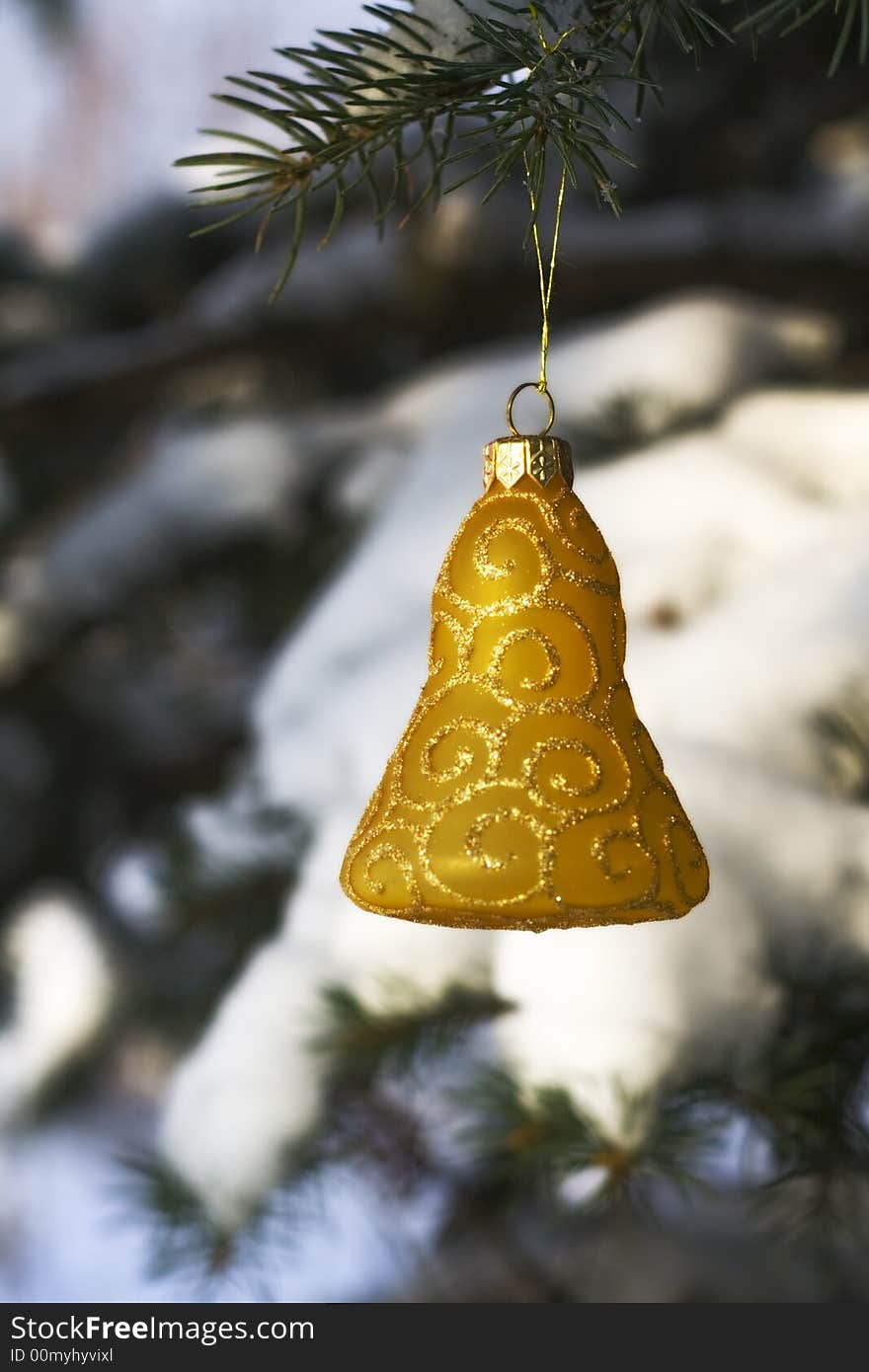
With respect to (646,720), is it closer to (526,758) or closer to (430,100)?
(526,758)

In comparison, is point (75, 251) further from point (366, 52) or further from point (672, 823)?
point (672, 823)

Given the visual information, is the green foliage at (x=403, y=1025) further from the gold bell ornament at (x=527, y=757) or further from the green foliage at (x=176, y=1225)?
the gold bell ornament at (x=527, y=757)

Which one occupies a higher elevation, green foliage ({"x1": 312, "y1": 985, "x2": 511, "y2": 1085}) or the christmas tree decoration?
the christmas tree decoration

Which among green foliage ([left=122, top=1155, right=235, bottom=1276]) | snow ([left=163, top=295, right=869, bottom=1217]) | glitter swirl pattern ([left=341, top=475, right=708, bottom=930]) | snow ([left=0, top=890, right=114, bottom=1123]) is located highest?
glitter swirl pattern ([left=341, top=475, right=708, bottom=930])

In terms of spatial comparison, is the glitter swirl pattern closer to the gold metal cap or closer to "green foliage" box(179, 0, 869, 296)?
the gold metal cap

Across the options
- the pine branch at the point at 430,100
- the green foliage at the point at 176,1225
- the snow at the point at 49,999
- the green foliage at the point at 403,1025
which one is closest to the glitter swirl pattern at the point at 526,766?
the pine branch at the point at 430,100

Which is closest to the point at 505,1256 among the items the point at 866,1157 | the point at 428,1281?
the point at 428,1281

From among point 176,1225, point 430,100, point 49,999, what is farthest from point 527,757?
point 49,999

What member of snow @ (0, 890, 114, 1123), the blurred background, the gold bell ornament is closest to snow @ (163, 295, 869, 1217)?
the blurred background
